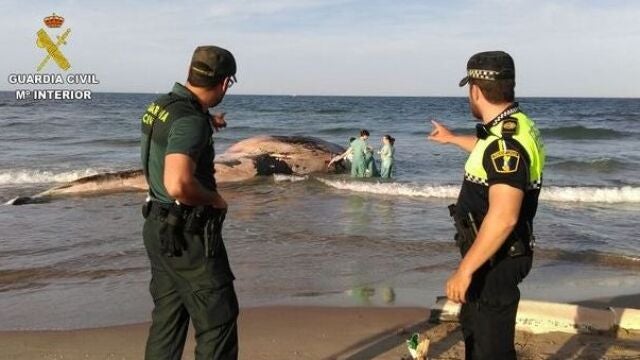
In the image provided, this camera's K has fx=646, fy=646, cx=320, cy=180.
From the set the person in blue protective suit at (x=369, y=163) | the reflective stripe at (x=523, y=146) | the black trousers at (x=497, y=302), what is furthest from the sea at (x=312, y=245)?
the reflective stripe at (x=523, y=146)

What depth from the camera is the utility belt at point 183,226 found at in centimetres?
288

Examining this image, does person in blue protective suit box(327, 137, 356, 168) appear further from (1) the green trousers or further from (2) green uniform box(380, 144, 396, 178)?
(1) the green trousers

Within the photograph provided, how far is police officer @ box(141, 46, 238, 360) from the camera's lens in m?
2.86

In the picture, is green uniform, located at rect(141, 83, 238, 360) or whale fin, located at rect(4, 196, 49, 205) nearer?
green uniform, located at rect(141, 83, 238, 360)

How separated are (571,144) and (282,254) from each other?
21664 mm

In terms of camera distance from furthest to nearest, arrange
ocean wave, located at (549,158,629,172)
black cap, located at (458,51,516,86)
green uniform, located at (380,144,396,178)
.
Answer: ocean wave, located at (549,158,629,172)
green uniform, located at (380,144,396,178)
black cap, located at (458,51,516,86)

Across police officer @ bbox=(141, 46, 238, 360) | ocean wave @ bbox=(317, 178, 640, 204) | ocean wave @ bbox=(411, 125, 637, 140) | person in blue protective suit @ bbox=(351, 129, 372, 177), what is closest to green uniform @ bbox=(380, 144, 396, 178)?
person in blue protective suit @ bbox=(351, 129, 372, 177)

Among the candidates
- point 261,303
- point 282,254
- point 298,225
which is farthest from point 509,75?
point 298,225

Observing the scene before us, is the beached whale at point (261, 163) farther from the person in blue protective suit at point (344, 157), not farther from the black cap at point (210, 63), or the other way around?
the black cap at point (210, 63)

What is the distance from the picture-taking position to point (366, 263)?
281 inches

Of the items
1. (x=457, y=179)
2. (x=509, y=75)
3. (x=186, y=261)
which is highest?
(x=509, y=75)

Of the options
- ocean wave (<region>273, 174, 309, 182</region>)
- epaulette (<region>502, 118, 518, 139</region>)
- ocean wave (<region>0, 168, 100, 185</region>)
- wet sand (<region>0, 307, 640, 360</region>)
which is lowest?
ocean wave (<region>0, 168, 100, 185</region>)

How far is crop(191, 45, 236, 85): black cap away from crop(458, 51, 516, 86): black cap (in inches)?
42.9

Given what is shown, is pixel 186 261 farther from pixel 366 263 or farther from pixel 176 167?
pixel 366 263
